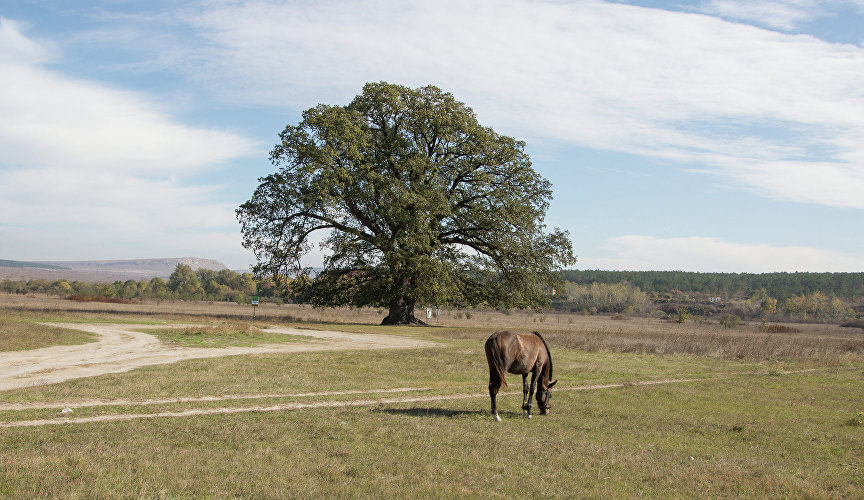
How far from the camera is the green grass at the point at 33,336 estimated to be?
2473 cm

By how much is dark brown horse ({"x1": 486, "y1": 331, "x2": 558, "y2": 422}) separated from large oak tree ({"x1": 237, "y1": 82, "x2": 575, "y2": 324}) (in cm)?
2657

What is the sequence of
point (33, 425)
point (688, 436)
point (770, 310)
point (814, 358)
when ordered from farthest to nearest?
point (770, 310), point (814, 358), point (688, 436), point (33, 425)

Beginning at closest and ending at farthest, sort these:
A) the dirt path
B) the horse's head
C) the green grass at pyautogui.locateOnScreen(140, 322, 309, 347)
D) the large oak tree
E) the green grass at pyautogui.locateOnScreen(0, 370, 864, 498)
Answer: the green grass at pyautogui.locateOnScreen(0, 370, 864, 498), the horse's head, the dirt path, the green grass at pyautogui.locateOnScreen(140, 322, 309, 347), the large oak tree

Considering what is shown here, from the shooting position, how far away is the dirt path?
61.7 ft

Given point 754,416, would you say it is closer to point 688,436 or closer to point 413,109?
point 688,436

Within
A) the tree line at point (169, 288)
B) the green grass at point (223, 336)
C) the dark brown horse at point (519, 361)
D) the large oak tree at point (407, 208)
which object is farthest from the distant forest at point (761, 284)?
the dark brown horse at point (519, 361)

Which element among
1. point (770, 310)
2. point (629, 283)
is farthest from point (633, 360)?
point (629, 283)

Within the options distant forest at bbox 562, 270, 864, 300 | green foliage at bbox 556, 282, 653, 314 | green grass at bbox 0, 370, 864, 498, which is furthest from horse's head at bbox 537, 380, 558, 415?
distant forest at bbox 562, 270, 864, 300

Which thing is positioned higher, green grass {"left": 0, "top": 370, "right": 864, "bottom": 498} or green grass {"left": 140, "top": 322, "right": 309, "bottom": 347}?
green grass {"left": 0, "top": 370, "right": 864, "bottom": 498}

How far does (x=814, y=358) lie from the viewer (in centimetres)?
3106

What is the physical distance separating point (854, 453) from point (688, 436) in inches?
111

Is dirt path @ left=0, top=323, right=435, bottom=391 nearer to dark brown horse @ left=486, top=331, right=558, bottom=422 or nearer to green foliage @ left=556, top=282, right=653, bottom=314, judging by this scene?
dark brown horse @ left=486, top=331, right=558, bottom=422

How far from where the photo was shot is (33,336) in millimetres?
26969

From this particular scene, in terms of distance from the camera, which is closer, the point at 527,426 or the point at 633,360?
the point at 527,426
